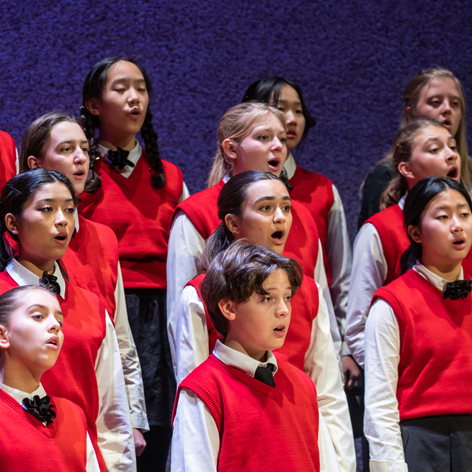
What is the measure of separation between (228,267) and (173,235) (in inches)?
23.4

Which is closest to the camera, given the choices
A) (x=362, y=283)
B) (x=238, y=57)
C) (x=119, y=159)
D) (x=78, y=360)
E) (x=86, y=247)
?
(x=78, y=360)

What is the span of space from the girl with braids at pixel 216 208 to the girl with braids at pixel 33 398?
22.9 inches

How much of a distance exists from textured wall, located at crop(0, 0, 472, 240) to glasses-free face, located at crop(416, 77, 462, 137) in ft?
1.88

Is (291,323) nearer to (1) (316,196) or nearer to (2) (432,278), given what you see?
(2) (432,278)

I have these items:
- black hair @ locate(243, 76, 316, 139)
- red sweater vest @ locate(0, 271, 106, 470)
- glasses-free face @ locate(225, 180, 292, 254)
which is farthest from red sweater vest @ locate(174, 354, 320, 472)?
black hair @ locate(243, 76, 316, 139)

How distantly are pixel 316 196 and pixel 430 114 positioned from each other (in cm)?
57

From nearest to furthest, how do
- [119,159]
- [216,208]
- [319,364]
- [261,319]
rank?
[261,319]
[319,364]
[216,208]
[119,159]

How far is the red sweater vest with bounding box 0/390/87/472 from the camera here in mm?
1572

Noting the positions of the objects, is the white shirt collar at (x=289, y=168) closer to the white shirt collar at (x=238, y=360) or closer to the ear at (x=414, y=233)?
the ear at (x=414, y=233)

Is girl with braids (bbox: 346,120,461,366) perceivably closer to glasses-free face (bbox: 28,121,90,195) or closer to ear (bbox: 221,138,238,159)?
ear (bbox: 221,138,238,159)

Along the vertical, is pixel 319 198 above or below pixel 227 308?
above

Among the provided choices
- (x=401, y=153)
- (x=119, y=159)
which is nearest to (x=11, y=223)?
(x=119, y=159)

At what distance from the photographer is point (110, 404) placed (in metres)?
1.95

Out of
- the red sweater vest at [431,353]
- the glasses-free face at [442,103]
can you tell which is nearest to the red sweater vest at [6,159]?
the red sweater vest at [431,353]
